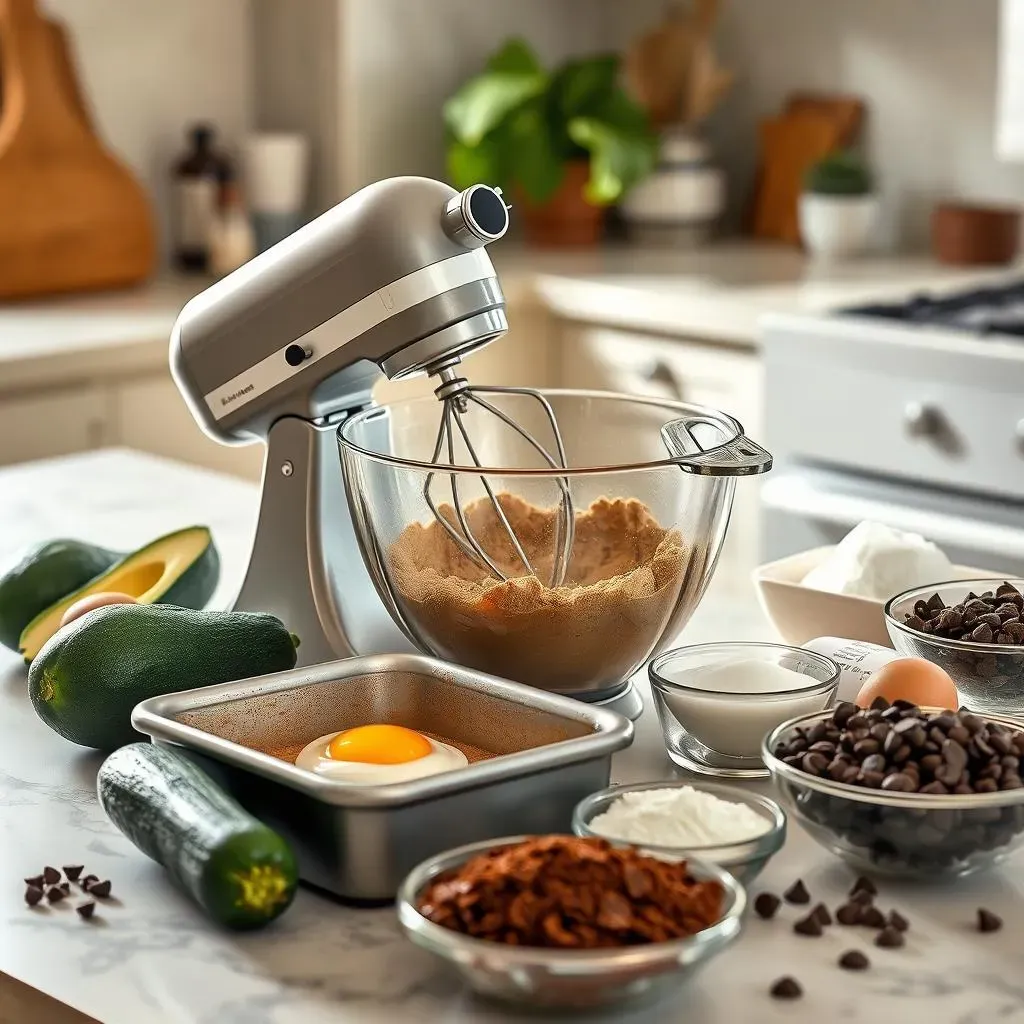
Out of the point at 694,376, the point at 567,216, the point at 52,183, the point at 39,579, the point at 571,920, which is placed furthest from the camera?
the point at 567,216

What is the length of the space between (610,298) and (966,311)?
0.65m

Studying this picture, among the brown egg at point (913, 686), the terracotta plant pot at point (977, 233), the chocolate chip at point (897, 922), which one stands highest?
the terracotta plant pot at point (977, 233)

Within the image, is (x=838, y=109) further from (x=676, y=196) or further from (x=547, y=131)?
(x=547, y=131)

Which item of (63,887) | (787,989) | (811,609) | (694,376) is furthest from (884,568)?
(694,376)

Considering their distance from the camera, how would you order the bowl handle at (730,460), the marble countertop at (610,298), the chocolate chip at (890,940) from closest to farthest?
the chocolate chip at (890,940)
the bowl handle at (730,460)
the marble countertop at (610,298)

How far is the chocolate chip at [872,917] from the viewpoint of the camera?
0.85 metres

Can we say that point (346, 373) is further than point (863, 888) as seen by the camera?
Yes

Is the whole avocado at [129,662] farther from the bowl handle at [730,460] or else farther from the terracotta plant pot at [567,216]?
the terracotta plant pot at [567,216]

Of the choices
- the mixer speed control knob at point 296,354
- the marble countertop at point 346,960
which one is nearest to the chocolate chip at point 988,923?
the marble countertop at point 346,960

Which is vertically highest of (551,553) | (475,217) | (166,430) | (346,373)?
(475,217)

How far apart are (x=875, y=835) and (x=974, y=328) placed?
1.79 metres

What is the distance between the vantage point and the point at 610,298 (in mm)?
2994

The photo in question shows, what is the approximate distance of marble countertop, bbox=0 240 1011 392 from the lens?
8.64 ft

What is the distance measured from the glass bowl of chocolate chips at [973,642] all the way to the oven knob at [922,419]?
4.52 feet
